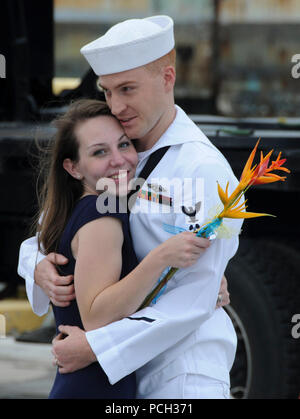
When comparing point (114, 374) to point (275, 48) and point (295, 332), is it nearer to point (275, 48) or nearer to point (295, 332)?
point (295, 332)

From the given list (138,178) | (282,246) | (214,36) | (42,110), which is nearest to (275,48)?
(214,36)

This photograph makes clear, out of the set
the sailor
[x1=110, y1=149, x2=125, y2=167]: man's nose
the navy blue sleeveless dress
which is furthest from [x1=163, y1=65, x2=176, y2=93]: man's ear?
the navy blue sleeveless dress

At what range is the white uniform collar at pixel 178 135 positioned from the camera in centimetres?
213

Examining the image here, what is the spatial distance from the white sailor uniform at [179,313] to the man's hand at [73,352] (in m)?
0.03

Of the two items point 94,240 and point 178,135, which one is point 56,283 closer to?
point 94,240

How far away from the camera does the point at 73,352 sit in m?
2.01

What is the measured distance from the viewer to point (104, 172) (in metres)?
2.08

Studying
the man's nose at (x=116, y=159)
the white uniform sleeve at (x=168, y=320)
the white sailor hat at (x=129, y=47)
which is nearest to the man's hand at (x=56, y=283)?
the white uniform sleeve at (x=168, y=320)

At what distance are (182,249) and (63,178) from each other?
0.46 meters

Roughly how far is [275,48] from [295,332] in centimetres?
391

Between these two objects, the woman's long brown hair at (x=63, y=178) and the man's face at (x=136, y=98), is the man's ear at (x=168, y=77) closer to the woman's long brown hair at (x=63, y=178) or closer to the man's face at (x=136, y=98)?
the man's face at (x=136, y=98)

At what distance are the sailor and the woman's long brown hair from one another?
74mm

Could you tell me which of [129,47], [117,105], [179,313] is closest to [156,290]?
[179,313]

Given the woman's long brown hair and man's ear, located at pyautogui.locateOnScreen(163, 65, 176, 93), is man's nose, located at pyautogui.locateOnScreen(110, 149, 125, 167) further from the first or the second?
man's ear, located at pyautogui.locateOnScreen(163, 65, 176, 93)
